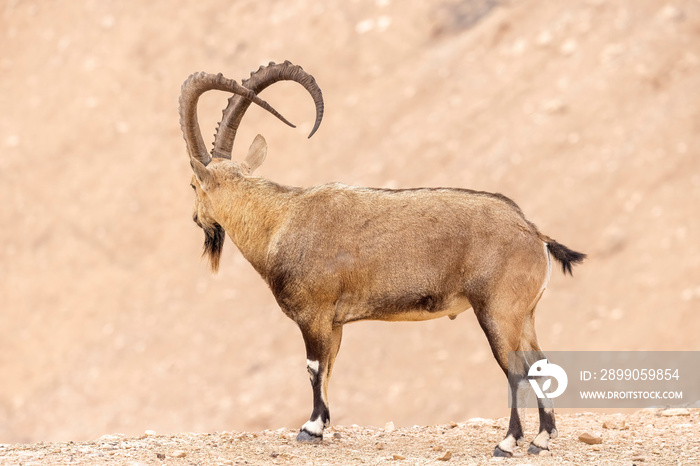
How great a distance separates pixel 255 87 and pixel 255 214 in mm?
1466

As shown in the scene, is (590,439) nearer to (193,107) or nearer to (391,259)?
(391,259)

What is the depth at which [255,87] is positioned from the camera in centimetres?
1088

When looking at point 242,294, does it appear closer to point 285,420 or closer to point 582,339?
point 285,420

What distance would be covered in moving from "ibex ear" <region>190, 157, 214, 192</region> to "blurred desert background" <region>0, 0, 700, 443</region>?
A: 49.2 feet

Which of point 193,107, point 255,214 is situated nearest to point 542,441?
point 255,214

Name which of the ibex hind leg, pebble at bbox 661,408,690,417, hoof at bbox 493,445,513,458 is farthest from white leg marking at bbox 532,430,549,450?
pebble at bbox 661,408,690,417

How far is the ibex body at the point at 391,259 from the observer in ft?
30.8

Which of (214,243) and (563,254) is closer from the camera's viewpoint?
(563,254)

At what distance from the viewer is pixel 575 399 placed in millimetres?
25141

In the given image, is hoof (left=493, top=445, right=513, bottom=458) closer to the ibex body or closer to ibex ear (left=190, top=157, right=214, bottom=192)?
the ibex body

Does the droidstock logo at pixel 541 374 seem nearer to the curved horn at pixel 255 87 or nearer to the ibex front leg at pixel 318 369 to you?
the ibex front leg at pixel 318 369

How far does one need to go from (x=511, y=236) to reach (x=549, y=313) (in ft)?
54.9

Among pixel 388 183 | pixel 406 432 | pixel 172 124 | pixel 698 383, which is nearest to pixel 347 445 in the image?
pixel 406 432

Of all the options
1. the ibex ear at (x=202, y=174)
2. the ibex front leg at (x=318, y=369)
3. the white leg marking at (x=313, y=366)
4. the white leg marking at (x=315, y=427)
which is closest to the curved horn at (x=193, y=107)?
the ibex ear at (x=202, y=174)
